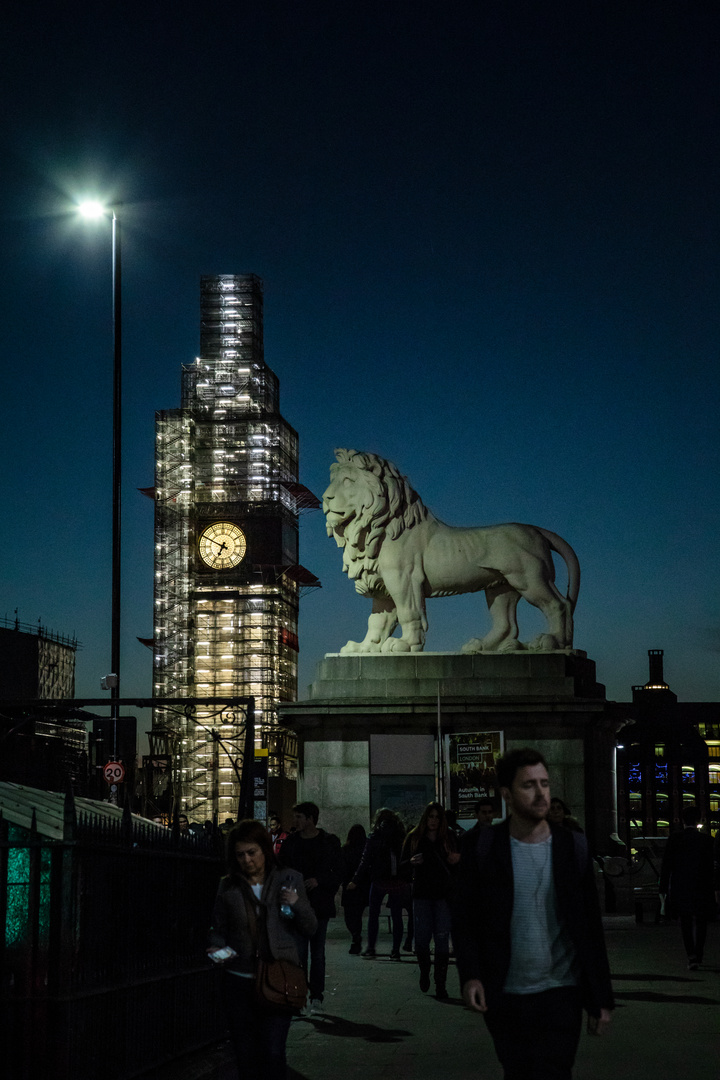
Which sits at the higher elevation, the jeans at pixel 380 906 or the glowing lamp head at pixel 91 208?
the glowing lamp head at pixel 91 208

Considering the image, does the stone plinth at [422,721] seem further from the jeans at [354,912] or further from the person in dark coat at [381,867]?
the person in dark coat at [381,867]

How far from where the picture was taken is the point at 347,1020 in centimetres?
1219

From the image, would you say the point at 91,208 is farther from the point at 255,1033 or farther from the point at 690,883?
the point at 255,1033

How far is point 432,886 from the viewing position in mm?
14320

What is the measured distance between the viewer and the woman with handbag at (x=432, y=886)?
46.0 feet

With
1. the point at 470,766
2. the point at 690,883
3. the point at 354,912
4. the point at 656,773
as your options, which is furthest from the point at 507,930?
the point at 656,773

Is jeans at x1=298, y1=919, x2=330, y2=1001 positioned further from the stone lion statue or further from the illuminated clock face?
the illuminated clock face

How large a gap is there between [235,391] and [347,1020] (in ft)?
335

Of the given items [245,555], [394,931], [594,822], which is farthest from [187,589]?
[394,931]

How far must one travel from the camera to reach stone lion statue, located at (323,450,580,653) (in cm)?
2606

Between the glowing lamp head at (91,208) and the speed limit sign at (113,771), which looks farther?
the speed limit sign at (113,771)

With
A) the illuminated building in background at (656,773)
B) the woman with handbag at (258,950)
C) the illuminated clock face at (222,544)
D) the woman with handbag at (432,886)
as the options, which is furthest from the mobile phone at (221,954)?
the illuminated building in background at (656,773)

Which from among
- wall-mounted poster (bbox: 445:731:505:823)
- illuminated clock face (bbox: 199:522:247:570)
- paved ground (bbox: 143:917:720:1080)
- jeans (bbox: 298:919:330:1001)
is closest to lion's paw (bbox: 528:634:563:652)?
wall-mounted poster (bbox: 445:731:505:823)

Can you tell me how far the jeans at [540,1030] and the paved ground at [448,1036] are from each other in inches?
143
